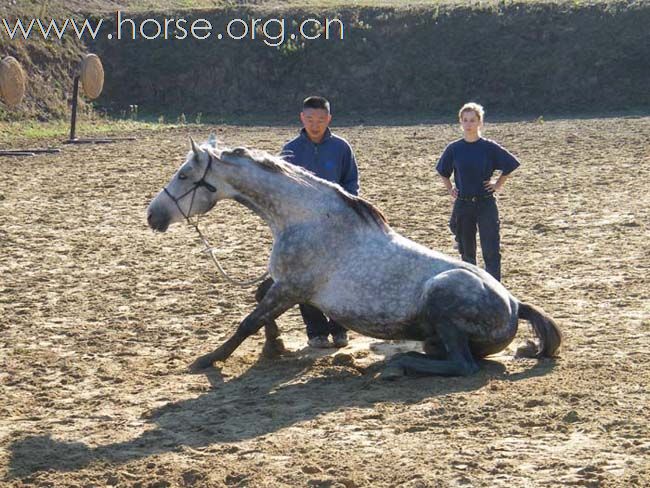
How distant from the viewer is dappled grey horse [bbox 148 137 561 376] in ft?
24.4

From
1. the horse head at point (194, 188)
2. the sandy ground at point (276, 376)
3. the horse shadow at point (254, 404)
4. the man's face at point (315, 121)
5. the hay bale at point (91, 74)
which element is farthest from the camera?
the hay bale at point (91, 74)

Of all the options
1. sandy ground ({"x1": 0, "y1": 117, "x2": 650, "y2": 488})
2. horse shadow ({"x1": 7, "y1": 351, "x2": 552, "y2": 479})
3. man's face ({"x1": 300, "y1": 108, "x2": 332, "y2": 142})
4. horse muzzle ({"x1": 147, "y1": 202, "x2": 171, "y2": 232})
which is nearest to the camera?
sandy ground ({"x1": 0, "y1": 117, "x2": 650, "y2": 488})

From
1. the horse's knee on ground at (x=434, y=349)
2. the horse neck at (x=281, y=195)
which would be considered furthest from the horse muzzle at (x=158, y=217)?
the horse's knee on ground at (x=434, y=349)

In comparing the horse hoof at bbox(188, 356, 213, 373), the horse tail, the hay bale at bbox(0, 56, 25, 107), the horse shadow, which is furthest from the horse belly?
the hay bale at bbox(0, 56, 25, 107)

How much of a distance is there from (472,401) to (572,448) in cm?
99

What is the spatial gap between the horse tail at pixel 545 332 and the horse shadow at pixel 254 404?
116 millimetres

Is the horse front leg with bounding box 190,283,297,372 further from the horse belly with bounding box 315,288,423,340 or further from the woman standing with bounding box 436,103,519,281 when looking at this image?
the woman standing with bounding box 436,103,519,281

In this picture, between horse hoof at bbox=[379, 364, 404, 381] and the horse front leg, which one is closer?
horse hoof at bbox=[379, 364, 404, 381]

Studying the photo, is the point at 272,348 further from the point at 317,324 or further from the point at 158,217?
the point at 158,217

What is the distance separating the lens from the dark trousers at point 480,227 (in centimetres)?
914

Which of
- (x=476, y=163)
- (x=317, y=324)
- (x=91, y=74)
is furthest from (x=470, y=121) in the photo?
(x=91, y=74)

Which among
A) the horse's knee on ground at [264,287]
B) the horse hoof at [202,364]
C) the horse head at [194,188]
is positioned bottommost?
the horse hoof at [202,364]

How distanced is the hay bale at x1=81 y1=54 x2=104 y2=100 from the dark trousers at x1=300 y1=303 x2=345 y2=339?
19.8 m

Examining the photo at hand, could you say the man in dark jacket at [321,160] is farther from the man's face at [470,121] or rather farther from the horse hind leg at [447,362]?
the horse hind leg at [447,362]
